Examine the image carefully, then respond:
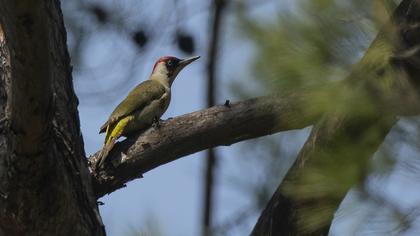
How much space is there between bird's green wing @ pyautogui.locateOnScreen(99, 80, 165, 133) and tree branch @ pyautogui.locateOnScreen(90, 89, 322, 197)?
115 centimetres

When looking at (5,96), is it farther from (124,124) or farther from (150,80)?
(150,80)

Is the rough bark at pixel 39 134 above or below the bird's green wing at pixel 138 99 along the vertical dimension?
below

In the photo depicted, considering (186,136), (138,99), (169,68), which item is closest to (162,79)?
(169,68)

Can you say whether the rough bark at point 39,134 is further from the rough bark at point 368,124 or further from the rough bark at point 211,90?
the rough bark at point 368,124

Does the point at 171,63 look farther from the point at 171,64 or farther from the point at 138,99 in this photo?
the point at 138,99

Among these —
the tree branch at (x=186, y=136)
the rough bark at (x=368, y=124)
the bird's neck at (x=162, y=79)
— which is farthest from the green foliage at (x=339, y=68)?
the bird's neck at (x=162, y=79)

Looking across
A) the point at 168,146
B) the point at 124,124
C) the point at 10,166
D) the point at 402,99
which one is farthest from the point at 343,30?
the point at 124,124

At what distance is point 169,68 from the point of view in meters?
6.92

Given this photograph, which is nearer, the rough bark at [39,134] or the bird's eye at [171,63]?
the rough bark at [39,134]

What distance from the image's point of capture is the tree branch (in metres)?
4.30

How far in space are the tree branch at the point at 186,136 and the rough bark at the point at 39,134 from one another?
423mm

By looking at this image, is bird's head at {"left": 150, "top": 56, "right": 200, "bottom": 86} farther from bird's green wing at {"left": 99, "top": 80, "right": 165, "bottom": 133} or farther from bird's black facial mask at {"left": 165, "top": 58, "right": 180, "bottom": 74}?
bird's green wing at {"left": 99, "top": 80, "right": 165, "bottom": 133}

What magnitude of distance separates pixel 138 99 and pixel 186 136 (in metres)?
1.56

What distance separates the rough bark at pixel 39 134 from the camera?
3.23 metres
